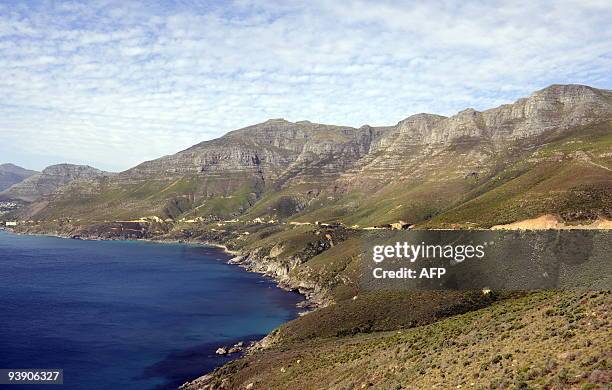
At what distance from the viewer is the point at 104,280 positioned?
180m

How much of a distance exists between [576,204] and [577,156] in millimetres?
54432

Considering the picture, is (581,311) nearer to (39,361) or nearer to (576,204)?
(576,204)
